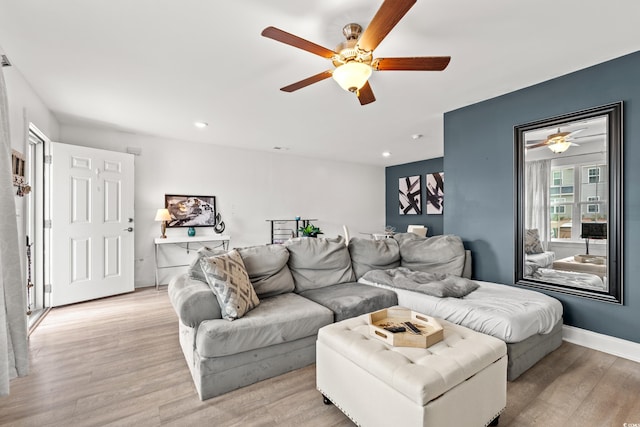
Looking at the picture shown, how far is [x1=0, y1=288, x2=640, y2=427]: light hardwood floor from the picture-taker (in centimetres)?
169

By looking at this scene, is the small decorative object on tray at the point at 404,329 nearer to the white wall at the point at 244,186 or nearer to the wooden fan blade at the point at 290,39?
the wooden fan blade at the point at 290,39

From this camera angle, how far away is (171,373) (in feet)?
7.08

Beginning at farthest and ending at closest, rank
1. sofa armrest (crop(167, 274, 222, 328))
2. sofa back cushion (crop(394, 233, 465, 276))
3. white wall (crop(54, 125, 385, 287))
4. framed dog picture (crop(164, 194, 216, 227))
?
framed dog picture (crop(164, 194, 216, 227)) < white wall (crop(54, 125, 385, 287)) < sofa back cushion (crop(394, 233, 465, 276)) < sofa armrest (crop(167, 274, 222, 328))

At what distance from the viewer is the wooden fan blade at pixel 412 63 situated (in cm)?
188

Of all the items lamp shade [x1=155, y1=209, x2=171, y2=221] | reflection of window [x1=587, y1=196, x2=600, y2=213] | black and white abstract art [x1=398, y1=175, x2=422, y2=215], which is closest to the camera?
reflection of window [x1=587, y1=196, x2=600, y2=213]

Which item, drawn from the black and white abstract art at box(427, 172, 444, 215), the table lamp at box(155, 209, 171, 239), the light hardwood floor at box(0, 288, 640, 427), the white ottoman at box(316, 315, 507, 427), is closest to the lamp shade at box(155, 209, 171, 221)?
the table lamp at box(155, 209, 171, 239)

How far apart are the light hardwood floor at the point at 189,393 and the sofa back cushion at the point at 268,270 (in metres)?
0.73

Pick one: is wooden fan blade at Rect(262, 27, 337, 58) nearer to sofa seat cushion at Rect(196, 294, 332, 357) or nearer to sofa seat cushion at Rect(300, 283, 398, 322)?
sofa seat cushion at Rect(196, 294, 332, 357)

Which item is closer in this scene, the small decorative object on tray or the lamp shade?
the small decorative object on tray

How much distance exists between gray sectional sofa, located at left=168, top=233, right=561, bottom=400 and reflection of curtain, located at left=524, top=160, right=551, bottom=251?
28.3 inches

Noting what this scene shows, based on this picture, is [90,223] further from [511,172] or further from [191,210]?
[511,172]

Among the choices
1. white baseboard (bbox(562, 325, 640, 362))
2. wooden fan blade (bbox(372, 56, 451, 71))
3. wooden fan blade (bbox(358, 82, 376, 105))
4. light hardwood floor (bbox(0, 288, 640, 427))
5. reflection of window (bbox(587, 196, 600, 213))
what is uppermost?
wooden fan blade (bbox(372, 56, 451, 71))

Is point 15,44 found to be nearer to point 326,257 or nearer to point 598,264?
point 326,257

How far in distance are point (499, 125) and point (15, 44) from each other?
14.4 feet
